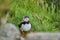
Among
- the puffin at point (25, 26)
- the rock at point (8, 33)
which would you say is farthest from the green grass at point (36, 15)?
the rock at point (8, 33)

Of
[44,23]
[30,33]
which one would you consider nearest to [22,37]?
[30,33]

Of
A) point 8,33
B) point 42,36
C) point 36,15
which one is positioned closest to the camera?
point 8,33

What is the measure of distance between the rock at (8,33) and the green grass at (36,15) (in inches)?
19.1

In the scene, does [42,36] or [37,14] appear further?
[37,14]

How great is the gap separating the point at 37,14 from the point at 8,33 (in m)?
1.06

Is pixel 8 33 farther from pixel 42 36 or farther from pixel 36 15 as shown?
pixel 36 15

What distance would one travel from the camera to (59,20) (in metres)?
4.98

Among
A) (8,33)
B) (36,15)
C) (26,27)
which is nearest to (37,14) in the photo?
(36,15)

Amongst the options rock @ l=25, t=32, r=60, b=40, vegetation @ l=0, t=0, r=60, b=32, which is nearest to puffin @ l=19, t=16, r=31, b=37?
rock @ l=25, t=32, r=60, b=40

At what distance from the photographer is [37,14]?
192 inches

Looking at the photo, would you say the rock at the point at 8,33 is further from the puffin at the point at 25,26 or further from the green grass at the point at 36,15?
the green grass at the point at 36,15

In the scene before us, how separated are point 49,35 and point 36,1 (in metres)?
1.15

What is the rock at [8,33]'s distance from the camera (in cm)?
389

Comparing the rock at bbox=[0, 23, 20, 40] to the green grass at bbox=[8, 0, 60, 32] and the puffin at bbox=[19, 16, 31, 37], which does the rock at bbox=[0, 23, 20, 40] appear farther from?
A: the green grass at bbox=[8, 0, 60, 32]
